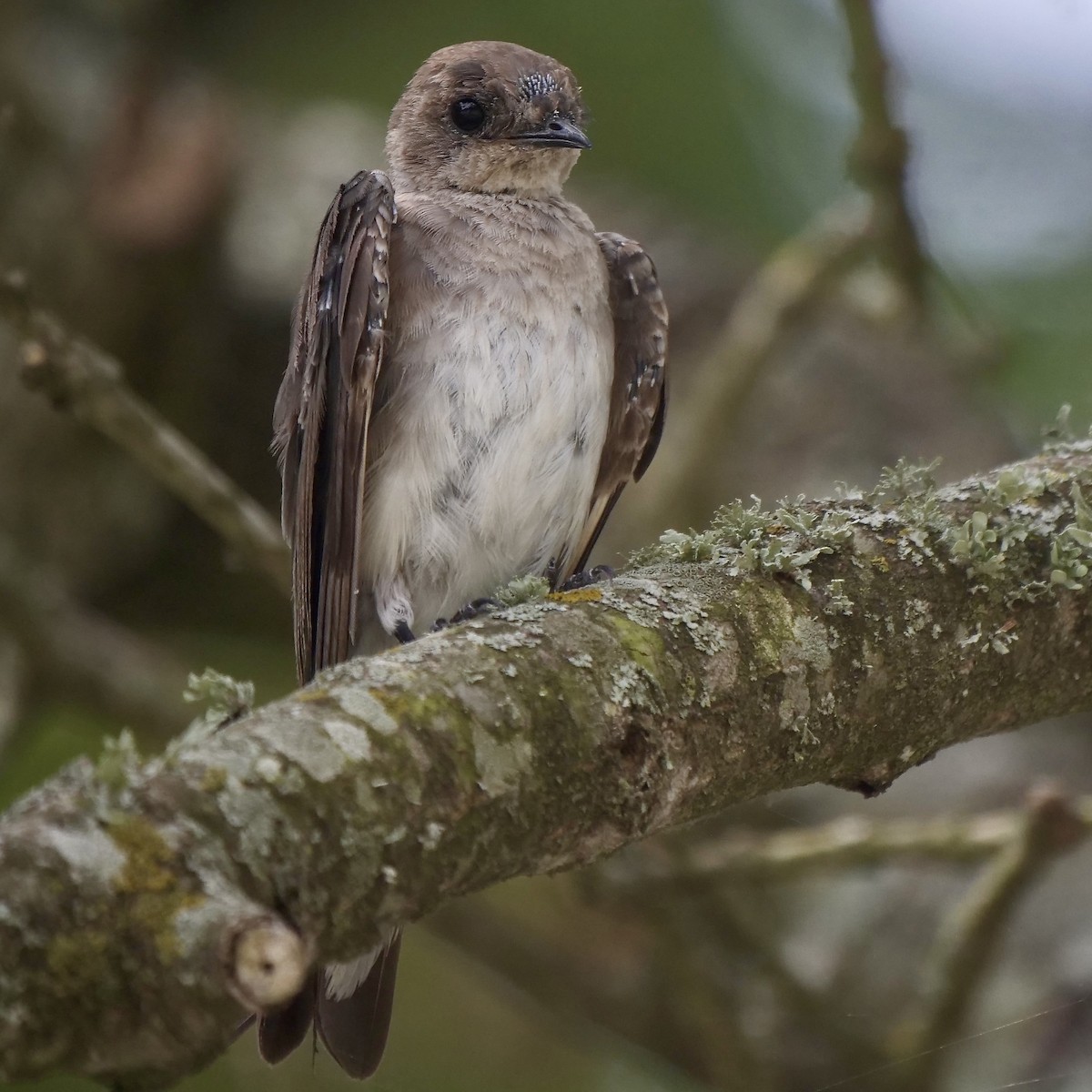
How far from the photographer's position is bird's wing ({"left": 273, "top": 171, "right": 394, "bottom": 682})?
3385 mm

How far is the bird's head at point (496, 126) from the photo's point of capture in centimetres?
411

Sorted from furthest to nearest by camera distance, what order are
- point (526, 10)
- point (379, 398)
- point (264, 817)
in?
1. point (526, 10)
2. point (379, 398)
3. point (264, 817)

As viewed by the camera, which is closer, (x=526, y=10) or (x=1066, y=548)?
(x=1066, y=548)

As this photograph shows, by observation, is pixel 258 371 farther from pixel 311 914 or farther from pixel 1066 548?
pixel 311 914

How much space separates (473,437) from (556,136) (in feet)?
3.50

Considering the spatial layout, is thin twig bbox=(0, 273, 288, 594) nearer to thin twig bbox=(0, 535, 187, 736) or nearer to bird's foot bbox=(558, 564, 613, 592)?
thin twig bbox=(0, 535, 187, 736)

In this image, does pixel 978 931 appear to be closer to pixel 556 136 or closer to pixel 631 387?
pixel 631 387

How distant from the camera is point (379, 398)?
11.6 ft

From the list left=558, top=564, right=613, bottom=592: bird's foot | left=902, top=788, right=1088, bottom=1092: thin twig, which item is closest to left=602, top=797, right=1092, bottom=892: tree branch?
left=902, top=788, right=1088, bottom=1092: thin twig

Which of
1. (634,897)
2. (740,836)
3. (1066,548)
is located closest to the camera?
(1066,548)

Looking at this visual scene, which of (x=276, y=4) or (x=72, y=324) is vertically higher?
(x=276, y=4)

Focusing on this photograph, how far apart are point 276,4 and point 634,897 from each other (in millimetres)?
4542

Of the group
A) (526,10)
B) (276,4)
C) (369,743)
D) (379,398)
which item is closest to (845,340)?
(526,10)

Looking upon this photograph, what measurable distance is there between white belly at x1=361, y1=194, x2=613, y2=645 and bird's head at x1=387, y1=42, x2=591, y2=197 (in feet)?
1.90
